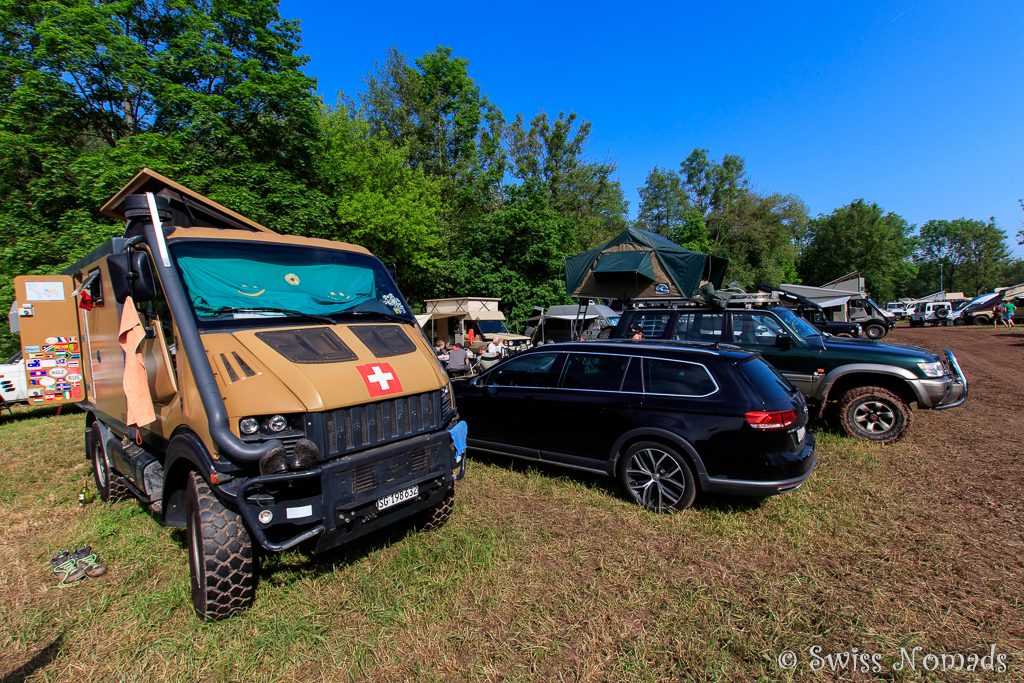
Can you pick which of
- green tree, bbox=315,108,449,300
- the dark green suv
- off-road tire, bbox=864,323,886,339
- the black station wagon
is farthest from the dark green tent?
off-road tire, bbox=864,323,886,339

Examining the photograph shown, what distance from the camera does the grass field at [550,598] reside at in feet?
8.87

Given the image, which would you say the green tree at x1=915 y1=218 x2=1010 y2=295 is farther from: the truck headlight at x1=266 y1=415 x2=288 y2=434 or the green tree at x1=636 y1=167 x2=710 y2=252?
the truck headlight at x1=266 y1=415 x2=288 y2=434

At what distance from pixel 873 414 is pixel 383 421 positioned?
685 cm

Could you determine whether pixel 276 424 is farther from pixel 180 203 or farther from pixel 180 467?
pixel 180 203

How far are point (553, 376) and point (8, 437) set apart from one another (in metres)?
9.94

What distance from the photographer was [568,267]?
11.6m

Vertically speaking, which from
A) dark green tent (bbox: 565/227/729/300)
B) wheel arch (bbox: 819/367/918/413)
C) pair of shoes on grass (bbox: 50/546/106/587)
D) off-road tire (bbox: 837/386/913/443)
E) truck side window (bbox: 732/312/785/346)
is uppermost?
dark green tent (bbox: 565/227/729/300)

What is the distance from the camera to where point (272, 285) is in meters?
3.75

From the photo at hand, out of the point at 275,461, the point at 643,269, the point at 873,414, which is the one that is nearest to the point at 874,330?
the point at 643,269

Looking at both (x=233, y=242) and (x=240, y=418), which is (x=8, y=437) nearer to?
(x=233, y=242)

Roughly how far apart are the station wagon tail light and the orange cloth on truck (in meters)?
4.80

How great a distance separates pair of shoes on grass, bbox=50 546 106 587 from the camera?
3.62 metres

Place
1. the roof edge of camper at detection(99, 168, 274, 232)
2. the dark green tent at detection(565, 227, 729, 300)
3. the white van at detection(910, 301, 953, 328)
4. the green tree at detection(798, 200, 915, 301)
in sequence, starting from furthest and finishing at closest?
the green tree at detection(798, 200, 915, 301), the white van at detection(910, 301, 953, 328), the dark green tent at detection(565, 227, 729, 300), the roof edge of camper at detection(99, 168, 274, 232)

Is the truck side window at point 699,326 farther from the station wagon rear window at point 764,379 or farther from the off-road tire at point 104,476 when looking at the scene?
the off-road tire at point 104,476
